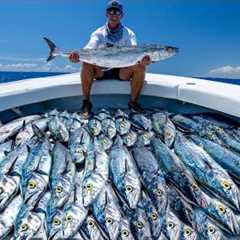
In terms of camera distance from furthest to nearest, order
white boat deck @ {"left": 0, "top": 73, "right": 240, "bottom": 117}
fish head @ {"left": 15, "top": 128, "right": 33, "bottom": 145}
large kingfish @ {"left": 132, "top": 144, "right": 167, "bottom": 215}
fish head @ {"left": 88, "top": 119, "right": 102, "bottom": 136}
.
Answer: white boat deck @ {"left": 0, "top": 73, "right": 240, "bottom": 117} < fish head @ {"left": 88, "top": 119, "right": 102, "bottom": 136} < fish head @ {"left": 15, "top": 128, "right": 33, "bottom": 145} < large kingfish @ {"left": 132, "top": 144, "right": 167, "bottom": 215}

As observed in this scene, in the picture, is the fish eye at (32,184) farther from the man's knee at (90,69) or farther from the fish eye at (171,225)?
the man's knee at (90,69)

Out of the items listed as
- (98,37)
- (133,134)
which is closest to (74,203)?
(133,134)

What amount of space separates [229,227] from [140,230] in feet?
1.95

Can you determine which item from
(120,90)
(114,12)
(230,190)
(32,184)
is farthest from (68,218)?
(114,12)

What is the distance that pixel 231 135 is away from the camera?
159 inches

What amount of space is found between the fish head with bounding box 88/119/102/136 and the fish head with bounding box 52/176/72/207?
1.11m

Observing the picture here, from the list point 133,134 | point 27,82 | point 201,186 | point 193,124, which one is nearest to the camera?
point 201,186

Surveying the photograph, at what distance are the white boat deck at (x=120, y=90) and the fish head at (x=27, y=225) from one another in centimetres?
238

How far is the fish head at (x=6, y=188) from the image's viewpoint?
278 centimetres

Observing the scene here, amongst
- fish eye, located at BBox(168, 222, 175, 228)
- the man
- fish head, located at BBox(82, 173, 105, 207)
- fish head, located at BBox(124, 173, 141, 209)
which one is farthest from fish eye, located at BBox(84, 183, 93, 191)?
the man

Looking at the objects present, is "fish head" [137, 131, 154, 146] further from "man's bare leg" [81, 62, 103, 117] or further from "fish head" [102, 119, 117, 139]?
"man's bare leg" [81, 62, 103, 117]

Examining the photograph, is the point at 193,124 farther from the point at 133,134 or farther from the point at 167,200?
the point at 167,200

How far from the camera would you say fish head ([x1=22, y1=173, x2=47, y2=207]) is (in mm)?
2748

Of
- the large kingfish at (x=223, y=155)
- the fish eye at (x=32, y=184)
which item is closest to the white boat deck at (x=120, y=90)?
the large kingfish at (x=223, y=155)
